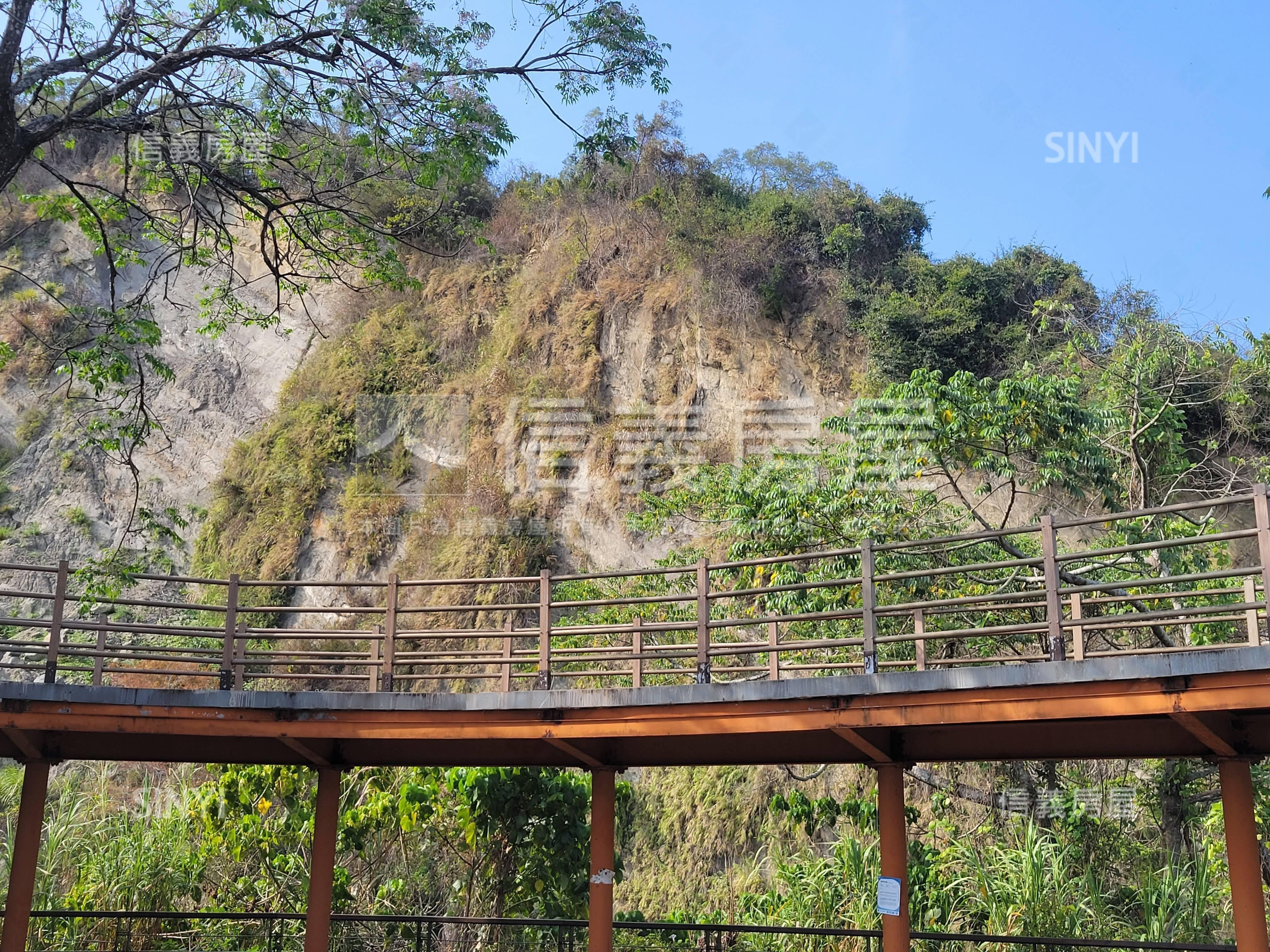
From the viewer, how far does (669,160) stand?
29750mm

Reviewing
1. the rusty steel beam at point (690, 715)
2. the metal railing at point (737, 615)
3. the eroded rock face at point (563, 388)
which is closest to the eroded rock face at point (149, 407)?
the eroded rock face at point (563, 388)

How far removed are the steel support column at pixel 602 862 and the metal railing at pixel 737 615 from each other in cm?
112

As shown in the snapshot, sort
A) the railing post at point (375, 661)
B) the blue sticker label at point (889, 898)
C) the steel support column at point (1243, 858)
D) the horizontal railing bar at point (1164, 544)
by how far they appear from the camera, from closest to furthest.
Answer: the horizontal railing bar at point (1164, 544)
the steel support column at point (1243, 858)
the blue sticker label at point (889, 898)
the railing post at point (375, 661)

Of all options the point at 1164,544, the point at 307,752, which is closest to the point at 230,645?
the point at 307,752

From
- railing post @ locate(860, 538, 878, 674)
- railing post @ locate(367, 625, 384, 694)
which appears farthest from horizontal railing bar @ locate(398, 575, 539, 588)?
railing post @ locate(860, 538, 878, 674)

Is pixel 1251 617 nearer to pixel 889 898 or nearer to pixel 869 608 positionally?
pixel 869 608

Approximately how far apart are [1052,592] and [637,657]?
4.38m

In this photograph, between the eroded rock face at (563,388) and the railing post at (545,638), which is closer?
the railing post at (545,638)

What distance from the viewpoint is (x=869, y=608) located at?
832 cm

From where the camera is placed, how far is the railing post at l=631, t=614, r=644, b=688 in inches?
405

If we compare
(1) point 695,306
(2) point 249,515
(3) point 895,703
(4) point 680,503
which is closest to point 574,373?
(1) point 695,306

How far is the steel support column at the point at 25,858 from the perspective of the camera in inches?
381

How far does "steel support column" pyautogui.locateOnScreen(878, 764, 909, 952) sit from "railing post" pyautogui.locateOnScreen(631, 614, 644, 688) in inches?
90.9

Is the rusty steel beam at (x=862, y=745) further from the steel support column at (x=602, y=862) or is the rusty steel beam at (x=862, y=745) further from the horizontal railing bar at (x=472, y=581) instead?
the horizontal railing bar at (x=472, y=581)
